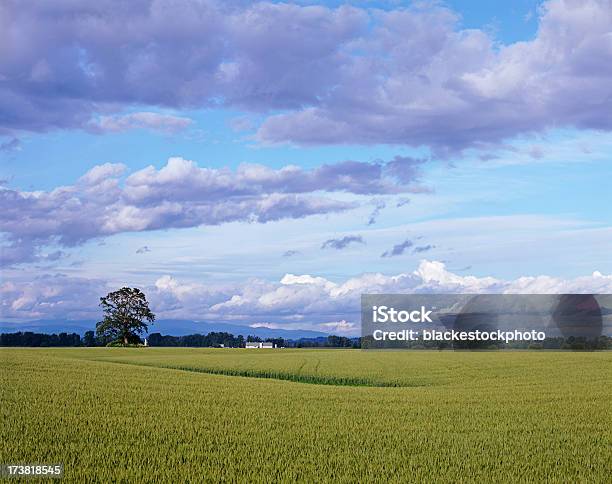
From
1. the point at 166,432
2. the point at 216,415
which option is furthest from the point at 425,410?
the point at 166,432

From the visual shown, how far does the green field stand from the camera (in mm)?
12508

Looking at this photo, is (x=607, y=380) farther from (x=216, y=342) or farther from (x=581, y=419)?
(x=216, y=342)

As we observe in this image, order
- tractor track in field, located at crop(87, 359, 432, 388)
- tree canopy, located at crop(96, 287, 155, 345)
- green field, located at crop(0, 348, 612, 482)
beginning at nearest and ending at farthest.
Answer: green field, located at crop(0, 348, 612, 482)
tractor track in field, located at crop(87, 359, 432, 388)
tree canopy, located at crop(96, 287, 155, 345)

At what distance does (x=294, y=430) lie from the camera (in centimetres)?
1661

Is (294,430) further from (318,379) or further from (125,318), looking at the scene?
(125,318)

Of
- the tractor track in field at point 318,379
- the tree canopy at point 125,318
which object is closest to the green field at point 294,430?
the tractor track in field at point 318,379

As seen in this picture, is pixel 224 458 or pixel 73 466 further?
pixel 224 458

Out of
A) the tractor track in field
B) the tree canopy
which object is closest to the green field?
the tractor track in field

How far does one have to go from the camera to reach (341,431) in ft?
→ 55.2

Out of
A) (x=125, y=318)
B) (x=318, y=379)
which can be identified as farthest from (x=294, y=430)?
(x=125, y=318)

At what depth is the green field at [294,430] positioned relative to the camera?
1251cm

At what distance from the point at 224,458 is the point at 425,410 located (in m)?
9.96

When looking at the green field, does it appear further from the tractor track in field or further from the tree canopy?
the tree canopy

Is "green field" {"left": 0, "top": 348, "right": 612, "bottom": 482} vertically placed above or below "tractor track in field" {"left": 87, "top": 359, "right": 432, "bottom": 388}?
above
